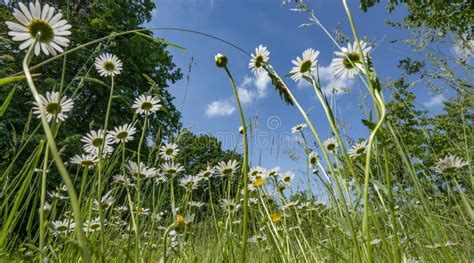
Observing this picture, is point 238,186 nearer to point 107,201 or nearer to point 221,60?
point 221,60

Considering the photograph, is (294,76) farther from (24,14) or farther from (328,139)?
(328,139)

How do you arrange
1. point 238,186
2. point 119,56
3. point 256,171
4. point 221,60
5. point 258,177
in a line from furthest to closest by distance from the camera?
1. point 119,56
2. point 256,171
3. point 258,177
4. point 238,186
5. point 221,60

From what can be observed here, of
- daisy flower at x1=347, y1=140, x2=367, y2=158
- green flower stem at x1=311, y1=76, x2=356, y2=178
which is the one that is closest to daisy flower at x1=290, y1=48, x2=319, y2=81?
green flower stem at x1=311, y1=76, x2=356, y2=178

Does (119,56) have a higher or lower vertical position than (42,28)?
higher

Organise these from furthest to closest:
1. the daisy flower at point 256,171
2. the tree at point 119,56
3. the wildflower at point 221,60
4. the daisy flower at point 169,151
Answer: the tree at point 119,56 → the daisy flower at point 169,151 → the daisy flower at point 256,171 → the wildflower at point 221,60

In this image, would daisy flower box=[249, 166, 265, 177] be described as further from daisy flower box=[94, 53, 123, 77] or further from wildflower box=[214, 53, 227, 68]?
wildflower box=[214, 53, 227, 68]

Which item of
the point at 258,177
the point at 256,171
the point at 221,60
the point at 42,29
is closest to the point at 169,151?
the point at 256,171

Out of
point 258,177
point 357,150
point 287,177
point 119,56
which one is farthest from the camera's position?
point 119,56

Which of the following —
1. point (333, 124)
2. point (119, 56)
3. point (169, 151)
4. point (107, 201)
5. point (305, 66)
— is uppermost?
point (119, 56)

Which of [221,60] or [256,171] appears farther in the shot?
[256,171]

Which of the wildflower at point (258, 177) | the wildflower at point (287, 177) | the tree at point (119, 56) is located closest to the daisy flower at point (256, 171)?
the wildflower at point (258, 177)

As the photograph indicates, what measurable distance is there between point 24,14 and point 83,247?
0.50 metres

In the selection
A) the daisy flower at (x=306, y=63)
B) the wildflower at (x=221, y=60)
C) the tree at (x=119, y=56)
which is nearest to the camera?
Result: the wildflower at (x=221, y=60)

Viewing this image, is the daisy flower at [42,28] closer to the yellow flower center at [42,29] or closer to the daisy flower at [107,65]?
the yellow flower center at [42,29]
